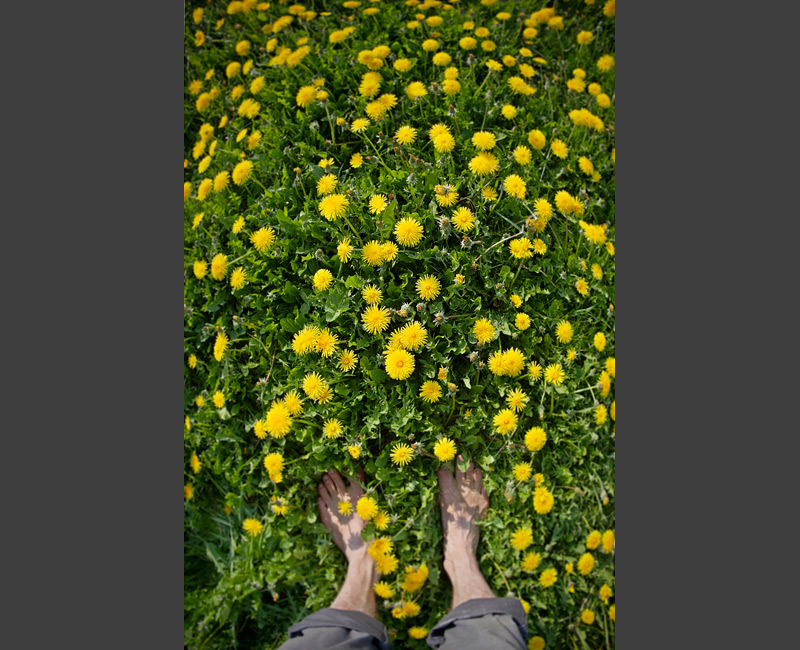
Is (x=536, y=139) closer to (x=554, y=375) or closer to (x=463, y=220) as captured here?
(x=463, y=220)

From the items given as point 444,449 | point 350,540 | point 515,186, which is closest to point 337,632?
point 350,540

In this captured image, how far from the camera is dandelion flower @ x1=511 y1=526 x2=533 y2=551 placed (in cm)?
206

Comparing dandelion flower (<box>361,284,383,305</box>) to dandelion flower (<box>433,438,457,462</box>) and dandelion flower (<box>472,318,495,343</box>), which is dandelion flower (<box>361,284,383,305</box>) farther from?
dandelion flower (<box>433,438,457,462</box>)

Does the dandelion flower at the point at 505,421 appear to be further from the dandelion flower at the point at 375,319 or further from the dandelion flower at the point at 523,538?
the dandelion flower at the point at 375,319

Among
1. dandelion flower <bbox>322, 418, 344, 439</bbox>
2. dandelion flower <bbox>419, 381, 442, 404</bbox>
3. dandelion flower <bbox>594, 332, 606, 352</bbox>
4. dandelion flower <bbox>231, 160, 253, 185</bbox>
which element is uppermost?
dandelion flower <bbox>231, 160, 253, 185</bbox>

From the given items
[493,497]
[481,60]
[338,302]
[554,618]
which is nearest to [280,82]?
[481,60]

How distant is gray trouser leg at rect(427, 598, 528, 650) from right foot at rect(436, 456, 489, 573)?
0.61 ft

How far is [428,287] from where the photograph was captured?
2.03 metres

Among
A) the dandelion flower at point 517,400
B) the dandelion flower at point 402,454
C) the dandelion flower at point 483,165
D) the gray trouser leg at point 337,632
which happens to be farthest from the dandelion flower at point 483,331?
the gray trouser leg at point 337,632

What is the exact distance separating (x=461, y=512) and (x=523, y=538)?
0.22 meters

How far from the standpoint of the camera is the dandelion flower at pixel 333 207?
207 centimetres

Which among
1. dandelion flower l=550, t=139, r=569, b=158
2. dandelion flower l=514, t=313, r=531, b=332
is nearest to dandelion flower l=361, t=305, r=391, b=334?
dandelion flower l=514, t=313, r=531, b=332

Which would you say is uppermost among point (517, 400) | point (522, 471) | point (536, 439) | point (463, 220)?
point (463, 220)

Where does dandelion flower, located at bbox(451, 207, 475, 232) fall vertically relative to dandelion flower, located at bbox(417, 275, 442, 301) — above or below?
above
